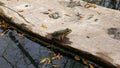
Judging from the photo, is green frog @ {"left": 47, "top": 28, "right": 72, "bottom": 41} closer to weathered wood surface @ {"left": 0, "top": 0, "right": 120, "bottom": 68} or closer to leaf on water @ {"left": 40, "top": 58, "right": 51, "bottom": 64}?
weathered wood surface @ {"left": 0, "top": 0, "right": 120, "bottom": 68}

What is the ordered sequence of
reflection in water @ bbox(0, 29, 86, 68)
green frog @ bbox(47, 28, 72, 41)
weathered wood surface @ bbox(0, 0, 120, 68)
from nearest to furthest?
weathered wood surface @ bbox(0, 0, 120, 68)
reflection in water @ bbox(0, 29, 86, 68)
green frog @ bbox(47, 28, 72, 41)

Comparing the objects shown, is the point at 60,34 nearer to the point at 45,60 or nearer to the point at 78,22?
the point at 45,60

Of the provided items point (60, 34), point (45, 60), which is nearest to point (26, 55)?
point (45, 60)

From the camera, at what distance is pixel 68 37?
435 cm

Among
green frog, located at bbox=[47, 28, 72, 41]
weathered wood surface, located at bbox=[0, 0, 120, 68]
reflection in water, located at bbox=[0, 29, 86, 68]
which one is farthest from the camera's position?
green frog, located at bbox=[47, 28, 72, 41]

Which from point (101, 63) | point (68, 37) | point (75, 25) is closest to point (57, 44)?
point (68, 37)

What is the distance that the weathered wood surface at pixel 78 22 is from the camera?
405cm

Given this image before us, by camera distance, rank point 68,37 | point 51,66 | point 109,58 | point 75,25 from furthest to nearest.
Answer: point 75,25, point 68,37, point 51,66, point 109,58

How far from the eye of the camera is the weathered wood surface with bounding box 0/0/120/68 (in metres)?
4.05

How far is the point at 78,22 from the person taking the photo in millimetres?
4816

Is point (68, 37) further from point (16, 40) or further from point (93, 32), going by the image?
point (16, 40)

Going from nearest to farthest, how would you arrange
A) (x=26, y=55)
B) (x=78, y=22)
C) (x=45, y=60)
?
(x=45, y=60) < (x=26, y=55) < (x=78, y=22)

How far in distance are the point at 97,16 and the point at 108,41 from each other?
0.92 m

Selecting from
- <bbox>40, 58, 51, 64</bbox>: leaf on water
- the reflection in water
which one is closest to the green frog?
the reflection in water
